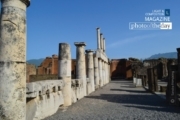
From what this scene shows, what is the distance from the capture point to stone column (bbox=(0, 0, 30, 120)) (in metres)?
4.26

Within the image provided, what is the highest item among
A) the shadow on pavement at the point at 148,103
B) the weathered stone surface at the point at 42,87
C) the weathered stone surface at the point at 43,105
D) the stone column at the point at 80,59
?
the stone column at the point at 80,59

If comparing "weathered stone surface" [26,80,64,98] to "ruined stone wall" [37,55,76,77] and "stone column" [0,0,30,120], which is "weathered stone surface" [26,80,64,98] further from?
"ruined stone wall" [37,55,76,77]

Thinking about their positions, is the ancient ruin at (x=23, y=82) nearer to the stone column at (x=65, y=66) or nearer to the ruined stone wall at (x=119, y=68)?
the stone column at (x=65, y=66)

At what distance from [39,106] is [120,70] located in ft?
147

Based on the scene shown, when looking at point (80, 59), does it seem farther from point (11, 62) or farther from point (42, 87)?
point (11, 62)

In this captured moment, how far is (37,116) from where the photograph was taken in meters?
6.63

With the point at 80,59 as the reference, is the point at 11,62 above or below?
below

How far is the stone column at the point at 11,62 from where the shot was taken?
4.26 meters

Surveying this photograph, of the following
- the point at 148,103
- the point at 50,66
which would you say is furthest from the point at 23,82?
the point at 50,66

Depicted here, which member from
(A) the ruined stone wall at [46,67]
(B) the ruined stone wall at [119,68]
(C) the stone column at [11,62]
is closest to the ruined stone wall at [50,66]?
(A) the ruined stone wall at [46,67]

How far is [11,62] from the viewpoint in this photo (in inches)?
171

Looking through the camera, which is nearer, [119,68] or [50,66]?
[50,66]

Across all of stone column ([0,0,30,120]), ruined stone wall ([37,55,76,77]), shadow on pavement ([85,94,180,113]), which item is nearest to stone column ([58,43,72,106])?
shadow on pavement ([85,94,180,113])

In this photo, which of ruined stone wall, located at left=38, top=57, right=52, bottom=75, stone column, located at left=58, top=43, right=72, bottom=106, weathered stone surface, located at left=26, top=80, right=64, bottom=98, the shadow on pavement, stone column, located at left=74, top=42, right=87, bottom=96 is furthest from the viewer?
ruined stone wall, located at left=38, top=57, right=52, bottom=75
